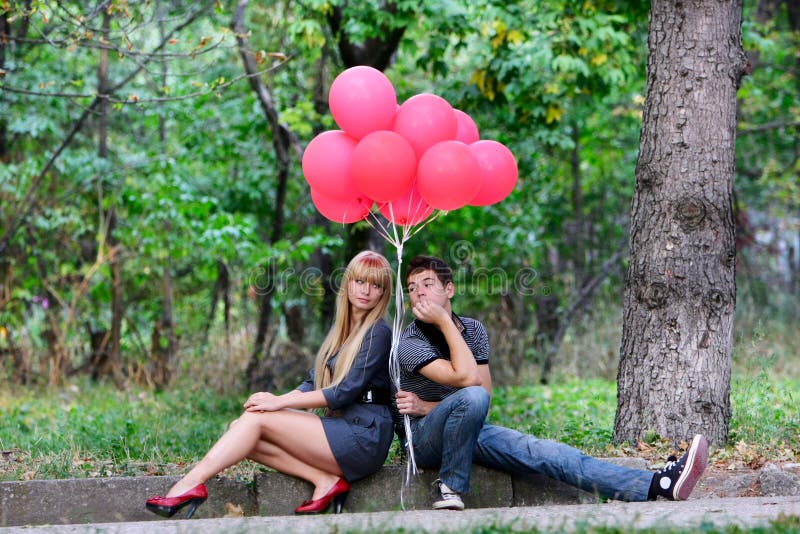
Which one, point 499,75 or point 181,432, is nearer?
point 181,432

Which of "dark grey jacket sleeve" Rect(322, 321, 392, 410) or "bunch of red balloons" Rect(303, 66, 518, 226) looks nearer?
"dark grey jacket sleeve" Rect(322, 321, 392, 410)

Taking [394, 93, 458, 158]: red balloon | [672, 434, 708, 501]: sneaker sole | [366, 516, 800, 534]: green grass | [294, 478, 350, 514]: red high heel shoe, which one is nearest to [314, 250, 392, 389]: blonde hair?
[294, 478, 350, 514]: red high heel shoe

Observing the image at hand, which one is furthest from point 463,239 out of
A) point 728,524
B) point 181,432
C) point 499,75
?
point 728,524

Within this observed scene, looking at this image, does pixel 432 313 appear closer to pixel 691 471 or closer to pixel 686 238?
pixel 691 471

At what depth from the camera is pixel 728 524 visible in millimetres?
3434

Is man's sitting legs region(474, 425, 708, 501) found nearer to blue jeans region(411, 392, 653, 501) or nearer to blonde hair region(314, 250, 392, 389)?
blue jeans region(411, 392, 653, 501)

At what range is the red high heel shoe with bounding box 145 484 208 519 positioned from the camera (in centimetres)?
433

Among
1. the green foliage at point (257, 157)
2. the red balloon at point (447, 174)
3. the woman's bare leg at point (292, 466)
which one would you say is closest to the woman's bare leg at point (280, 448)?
the woman's bare leg at point (292, 466)

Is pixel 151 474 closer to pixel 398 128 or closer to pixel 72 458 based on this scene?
pixel 72 458

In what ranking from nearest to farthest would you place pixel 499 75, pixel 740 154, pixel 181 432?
pixel 181 432 → pixel 499 75 → pixel 740 154

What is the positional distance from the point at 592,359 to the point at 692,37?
22.0ft

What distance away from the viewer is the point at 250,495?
4891 mm

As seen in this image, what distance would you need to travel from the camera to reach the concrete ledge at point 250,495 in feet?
15.7

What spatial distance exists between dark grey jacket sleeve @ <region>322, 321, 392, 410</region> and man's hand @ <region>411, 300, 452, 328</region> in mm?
277
